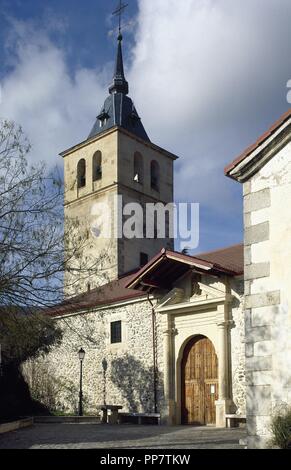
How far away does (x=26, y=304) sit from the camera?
41.5 ft

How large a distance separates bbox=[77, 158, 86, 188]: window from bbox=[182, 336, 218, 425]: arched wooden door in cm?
1516

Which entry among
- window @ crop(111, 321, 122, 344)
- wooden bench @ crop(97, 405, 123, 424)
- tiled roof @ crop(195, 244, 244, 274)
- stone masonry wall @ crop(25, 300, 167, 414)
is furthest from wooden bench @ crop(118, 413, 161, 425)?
tiled roof @ crop(195, 244, 244, 274)

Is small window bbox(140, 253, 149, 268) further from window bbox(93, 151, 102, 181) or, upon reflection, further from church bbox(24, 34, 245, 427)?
window bbox(93, 151, 102, 181)

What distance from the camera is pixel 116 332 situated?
20625 mm

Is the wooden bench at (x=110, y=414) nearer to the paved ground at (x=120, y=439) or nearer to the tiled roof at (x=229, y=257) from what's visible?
the paved ground at (x=120, y=439)

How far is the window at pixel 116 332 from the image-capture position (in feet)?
67.1

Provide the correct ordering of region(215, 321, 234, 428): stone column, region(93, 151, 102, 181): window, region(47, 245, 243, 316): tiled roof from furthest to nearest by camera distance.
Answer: region(93, 151, 102, 181): window < region(215, 321, 234, 428): stone column < region(47, 245, 243, 316): tiled roof

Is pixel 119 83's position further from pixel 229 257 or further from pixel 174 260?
pixel 174 260

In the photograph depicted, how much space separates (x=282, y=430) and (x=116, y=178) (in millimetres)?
21227

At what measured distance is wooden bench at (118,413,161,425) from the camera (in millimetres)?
17891

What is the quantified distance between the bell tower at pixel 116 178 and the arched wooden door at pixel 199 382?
→ 10.2 m

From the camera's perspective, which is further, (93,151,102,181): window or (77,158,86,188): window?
(77,158,86,188): window
